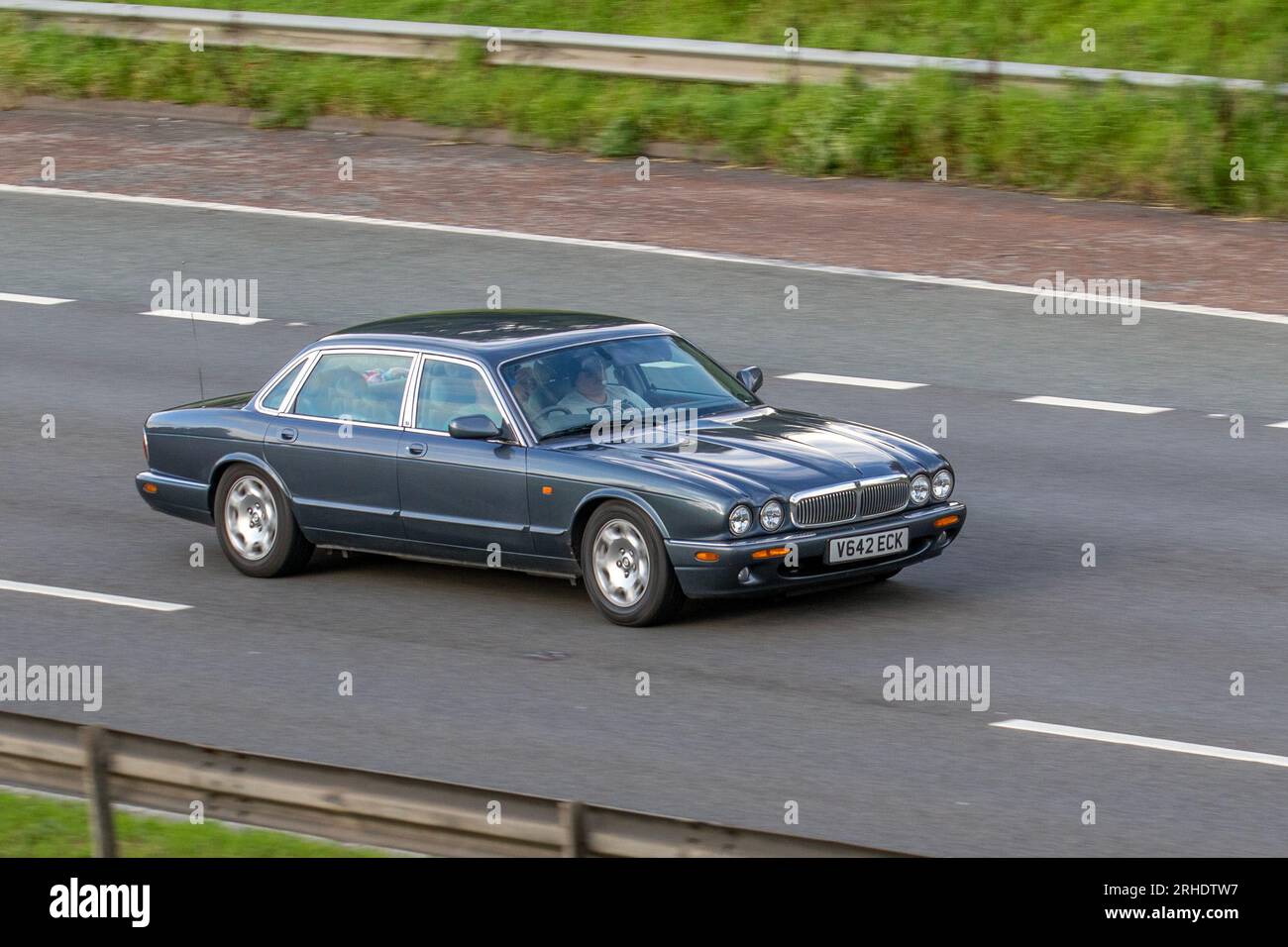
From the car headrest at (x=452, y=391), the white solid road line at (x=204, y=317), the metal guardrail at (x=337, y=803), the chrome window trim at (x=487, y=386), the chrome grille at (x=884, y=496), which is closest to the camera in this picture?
the metal guardrail at (x=337, y=803)

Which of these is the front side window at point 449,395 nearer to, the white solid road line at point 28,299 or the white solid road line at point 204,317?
the white solid road line at point 204,317

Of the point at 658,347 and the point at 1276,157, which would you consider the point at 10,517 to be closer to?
the point at 658,347

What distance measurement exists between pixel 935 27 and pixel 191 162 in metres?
8.27

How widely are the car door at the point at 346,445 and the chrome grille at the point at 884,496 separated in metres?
2.57

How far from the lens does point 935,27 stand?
24.9 m

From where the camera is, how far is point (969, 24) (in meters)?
24.6

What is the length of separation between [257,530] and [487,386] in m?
1.78

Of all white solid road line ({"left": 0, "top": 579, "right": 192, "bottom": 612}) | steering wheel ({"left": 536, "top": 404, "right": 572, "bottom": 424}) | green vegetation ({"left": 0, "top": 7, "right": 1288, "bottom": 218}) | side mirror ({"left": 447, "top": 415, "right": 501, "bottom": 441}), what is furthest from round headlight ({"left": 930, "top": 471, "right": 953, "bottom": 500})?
green vegetation ({"left": 0, "top": 7, "right": 1288, "bottom": 218})

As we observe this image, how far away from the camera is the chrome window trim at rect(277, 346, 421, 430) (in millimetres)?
12203

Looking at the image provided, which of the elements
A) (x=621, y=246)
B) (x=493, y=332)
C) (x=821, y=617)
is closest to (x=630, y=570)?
(x=821, y=617)

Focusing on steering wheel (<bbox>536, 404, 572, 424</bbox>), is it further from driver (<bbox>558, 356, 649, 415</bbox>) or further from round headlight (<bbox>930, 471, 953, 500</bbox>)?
round headlight (<bbox>930, 471, 953, 500</bbox>)

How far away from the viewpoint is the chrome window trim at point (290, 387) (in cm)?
1272

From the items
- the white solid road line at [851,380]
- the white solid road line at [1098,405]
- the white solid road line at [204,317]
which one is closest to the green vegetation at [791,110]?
the white solid road line at [1098,405]

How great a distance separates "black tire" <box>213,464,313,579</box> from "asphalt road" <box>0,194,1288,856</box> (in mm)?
152
